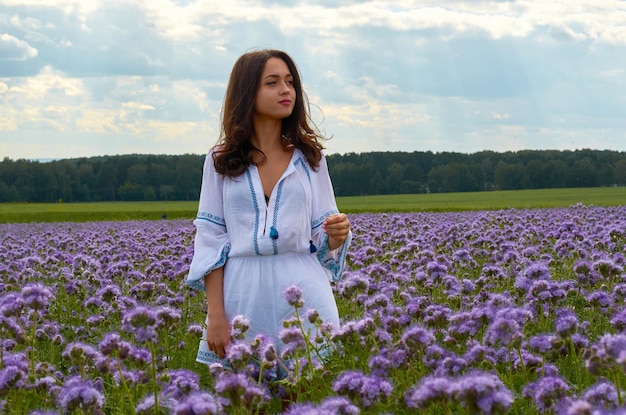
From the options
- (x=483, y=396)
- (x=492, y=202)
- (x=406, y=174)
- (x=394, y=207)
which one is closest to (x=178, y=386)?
(x=483, y=396)

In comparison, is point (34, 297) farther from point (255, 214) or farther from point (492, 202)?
point (492, 202)

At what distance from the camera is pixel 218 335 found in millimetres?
4793

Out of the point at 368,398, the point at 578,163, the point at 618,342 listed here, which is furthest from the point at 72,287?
the point at 578,163

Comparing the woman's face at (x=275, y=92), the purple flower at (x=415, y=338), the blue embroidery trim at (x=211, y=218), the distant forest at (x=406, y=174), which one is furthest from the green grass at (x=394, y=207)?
the purple flower at (x=415, y=338)

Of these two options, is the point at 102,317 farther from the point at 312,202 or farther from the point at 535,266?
the point at 535,266

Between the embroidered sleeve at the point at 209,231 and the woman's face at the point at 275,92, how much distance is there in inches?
19.8

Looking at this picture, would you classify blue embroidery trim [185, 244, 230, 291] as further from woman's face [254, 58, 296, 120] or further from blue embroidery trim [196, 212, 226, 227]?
woman's face [254, 58, 296, 120]

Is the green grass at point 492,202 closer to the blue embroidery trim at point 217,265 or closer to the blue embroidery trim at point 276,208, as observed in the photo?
the blue embroidery trim at point 276,208

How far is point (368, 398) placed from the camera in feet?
10.2

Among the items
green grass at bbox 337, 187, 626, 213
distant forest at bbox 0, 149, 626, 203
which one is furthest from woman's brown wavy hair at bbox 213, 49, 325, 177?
distant forest at bbox 0, 149, 626, 203

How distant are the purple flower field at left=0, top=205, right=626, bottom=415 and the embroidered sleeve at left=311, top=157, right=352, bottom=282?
0.55ft

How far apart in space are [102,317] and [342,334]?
3.74m

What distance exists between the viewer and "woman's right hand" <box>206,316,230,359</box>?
15.7ft

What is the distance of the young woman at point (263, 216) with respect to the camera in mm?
4879
